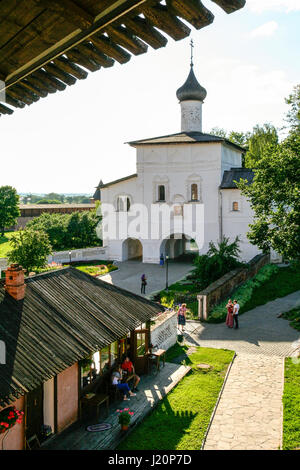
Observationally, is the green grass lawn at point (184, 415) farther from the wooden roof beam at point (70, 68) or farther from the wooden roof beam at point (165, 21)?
the wooden roof beam at point (165, 21)

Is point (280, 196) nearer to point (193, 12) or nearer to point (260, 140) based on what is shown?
point (193, 12)

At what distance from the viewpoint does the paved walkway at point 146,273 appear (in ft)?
91.9

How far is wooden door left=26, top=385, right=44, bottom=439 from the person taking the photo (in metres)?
9.48

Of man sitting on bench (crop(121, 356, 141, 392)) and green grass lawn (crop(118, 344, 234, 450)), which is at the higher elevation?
man sitting on bench (crop(121, 356, 141, 392))

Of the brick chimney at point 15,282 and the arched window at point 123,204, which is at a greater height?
the arched window at point 123,204

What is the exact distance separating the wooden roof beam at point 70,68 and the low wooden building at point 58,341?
22.0 ft

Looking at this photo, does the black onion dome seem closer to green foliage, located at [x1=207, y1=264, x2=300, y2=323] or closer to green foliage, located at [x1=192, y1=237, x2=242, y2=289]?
green foliage, located at [x1=207, y1=264, x2=300, y2=323]

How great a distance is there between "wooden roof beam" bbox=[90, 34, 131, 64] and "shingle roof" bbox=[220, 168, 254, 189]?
31.6m

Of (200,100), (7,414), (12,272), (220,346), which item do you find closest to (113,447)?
(7,414)

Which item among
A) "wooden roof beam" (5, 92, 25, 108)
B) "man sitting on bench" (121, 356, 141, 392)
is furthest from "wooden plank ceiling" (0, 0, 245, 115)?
"man sitting on bench" (121, 356, 141, 392)

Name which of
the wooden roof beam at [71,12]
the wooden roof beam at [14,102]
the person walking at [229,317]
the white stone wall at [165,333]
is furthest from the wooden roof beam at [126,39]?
the person walking at [229,317]

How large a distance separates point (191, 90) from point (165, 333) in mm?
27171

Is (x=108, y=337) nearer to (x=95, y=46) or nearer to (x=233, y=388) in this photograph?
(x=233, y=388)

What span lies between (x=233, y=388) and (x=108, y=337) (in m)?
4.61
